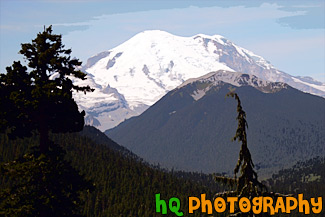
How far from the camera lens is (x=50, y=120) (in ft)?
111

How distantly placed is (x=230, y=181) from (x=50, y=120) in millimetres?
15146

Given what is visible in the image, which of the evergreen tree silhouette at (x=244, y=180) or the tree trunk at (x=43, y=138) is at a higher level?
the tree trunk at (x=43, y=138)

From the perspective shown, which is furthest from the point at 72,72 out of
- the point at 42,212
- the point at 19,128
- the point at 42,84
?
the point at 42,212

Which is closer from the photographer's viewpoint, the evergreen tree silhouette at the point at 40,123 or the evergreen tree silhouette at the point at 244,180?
the evergreen tree silhouette at the point at 244,180

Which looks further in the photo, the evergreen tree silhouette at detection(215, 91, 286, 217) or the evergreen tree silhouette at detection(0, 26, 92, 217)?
the evergreen tree silhouette at detection(0, 26, 92, 217)

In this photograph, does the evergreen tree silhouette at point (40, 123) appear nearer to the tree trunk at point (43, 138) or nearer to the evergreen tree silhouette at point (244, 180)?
the tree trunk at point (43, 138)

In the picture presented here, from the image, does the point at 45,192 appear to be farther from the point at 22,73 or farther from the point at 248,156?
the point at 248,156

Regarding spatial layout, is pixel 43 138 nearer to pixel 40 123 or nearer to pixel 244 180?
pixel 40 123

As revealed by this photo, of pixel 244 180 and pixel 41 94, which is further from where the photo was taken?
pixel 41 94

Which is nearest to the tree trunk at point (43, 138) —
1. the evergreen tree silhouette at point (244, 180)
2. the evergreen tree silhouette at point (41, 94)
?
the evergreen tree silhouette at point (41, 94)

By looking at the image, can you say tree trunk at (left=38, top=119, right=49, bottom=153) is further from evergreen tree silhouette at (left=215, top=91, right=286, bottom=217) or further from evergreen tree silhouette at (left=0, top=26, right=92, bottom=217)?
evergreen tree silhouette at (left=215, top=91, right=286, bottom=217)

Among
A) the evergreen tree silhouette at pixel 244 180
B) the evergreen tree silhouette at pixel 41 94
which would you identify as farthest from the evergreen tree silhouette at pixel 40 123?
the evergreen tree silhouette at pixel 244 180

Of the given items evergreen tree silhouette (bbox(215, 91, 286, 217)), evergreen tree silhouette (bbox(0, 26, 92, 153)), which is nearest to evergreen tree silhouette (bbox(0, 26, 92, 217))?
evergreen tree silhouette (bbox(0, 26, 92, 153))

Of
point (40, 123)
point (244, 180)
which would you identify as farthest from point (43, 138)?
point (244, 180)
